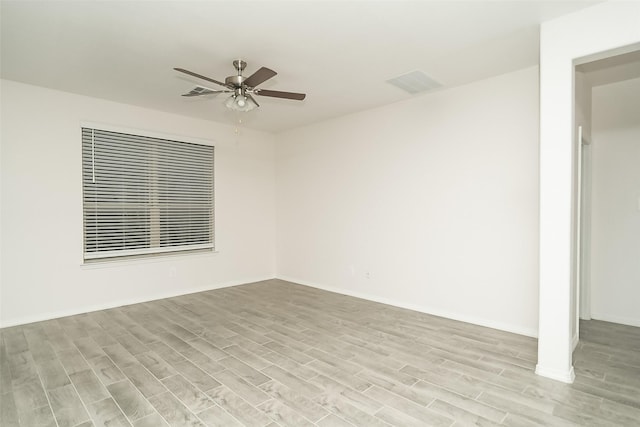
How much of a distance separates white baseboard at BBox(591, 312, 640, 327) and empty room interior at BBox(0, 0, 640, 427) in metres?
0.02

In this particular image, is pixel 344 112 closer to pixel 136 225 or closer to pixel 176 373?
pixel 136 225

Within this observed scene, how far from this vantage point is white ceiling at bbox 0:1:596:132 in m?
2.43

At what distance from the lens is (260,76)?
9.05 ft

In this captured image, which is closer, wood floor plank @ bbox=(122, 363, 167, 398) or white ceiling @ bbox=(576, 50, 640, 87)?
wood floor plank @ bbox=(122, 363, 167, 398)

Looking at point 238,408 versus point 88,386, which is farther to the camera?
point 88,386

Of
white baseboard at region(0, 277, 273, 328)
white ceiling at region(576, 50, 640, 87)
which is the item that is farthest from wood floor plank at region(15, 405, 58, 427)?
white ceiling at region(576, 50, 640, 87)

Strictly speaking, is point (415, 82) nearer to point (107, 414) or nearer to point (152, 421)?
point (152, 421)

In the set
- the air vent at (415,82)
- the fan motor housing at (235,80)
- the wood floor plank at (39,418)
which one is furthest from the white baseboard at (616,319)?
the wood floor plank at (39,418)

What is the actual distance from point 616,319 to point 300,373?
3.67 meters

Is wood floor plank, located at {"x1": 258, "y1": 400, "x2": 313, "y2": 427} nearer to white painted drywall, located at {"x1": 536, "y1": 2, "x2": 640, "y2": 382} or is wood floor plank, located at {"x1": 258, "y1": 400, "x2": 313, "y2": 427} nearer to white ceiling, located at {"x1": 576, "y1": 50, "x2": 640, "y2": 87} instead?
white painted drywall, located at {"x1": 536, "y1": 2, "x2": 640, "y2": 382}

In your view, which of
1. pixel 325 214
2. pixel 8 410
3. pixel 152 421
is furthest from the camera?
pixel 325 214

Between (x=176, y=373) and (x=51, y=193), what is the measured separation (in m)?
2.90

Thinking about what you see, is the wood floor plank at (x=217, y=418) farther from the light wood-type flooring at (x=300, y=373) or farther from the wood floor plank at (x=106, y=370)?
the wood floor plank at (x=106, y=370)

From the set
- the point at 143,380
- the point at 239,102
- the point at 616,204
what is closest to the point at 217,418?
the point at 143,380
